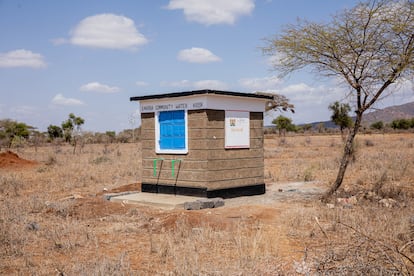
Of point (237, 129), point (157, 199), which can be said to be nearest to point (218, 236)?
point (157, 199)

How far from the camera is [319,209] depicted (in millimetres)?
10008

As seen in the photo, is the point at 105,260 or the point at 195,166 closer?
the point at 105,260

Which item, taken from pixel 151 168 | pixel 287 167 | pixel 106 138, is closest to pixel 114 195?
pixel 151 168

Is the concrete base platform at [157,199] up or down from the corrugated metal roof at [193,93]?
down

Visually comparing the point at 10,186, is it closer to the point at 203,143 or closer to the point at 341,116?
the point at 203,143

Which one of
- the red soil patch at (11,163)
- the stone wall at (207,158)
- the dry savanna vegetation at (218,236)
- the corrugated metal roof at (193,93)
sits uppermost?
the corrugated metal roof at (193,93)

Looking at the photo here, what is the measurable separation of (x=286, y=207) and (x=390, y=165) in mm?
9035

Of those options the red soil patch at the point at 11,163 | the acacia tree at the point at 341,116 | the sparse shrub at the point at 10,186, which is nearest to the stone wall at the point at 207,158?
the sparse shrub at the point at 10,186

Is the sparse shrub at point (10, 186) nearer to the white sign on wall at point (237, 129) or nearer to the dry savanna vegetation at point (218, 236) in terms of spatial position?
the dry savanna vegetation at point (218, 236)

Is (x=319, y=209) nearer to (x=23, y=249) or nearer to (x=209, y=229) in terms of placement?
(x=209, y=229)

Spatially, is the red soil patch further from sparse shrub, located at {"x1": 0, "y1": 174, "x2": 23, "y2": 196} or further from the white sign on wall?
the white sign on wall

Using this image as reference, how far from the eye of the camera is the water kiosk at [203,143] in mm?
11914

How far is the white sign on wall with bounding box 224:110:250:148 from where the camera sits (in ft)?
40.6

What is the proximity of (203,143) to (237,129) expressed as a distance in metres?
1.23
